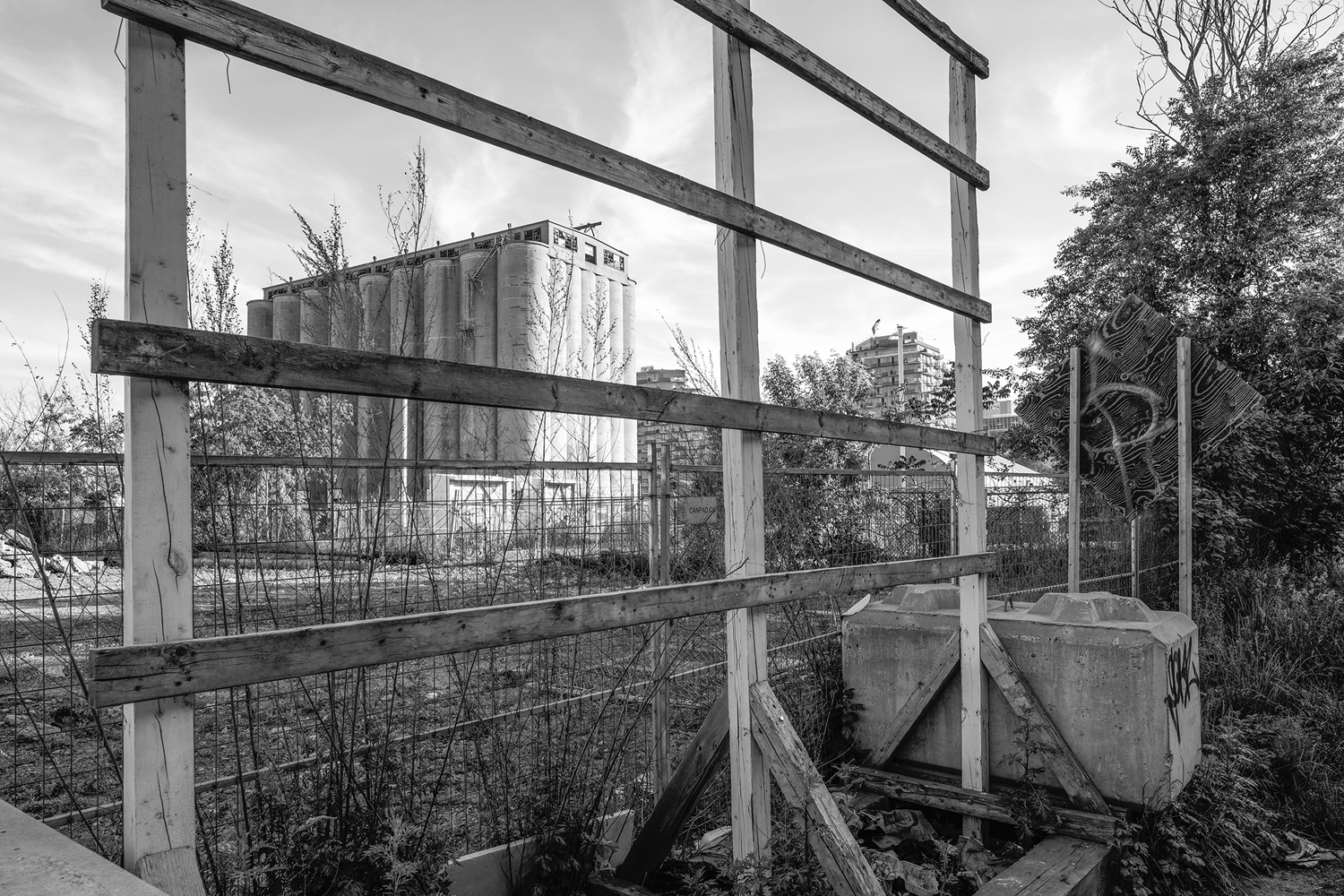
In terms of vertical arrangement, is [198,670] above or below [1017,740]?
above

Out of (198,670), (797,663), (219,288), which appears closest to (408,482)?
(219,288)

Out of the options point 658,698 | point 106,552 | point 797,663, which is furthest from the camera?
point 797,663

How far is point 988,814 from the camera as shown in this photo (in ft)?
13.7

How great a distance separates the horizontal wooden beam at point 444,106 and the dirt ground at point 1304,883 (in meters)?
3.72

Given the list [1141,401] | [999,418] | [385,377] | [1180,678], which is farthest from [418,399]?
[999,418]

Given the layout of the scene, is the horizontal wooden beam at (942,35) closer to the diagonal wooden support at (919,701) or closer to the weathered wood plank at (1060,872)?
the diagonal wooden support at (919,701)

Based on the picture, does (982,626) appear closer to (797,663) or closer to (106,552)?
(797,663)

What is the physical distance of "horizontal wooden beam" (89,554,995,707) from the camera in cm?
165

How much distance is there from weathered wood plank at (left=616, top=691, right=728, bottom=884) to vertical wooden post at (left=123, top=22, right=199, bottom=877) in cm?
188

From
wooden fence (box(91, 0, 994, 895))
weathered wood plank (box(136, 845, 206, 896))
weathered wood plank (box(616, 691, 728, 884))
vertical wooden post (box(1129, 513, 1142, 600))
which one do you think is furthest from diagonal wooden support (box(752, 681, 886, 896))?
vertical wooden post (box(1129, 513, 1142, 600))

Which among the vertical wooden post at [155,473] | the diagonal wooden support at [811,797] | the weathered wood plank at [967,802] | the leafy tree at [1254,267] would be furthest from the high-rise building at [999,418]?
the vertical wooden post at [155,473]

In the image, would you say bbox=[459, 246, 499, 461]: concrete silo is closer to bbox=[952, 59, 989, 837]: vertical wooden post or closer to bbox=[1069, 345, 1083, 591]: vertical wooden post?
bbox=[952, 59, 989, 837]: vertical wooden post

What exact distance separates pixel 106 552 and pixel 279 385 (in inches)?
59.7

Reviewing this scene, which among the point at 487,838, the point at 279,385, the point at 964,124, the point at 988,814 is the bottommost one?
the point at 988,814
